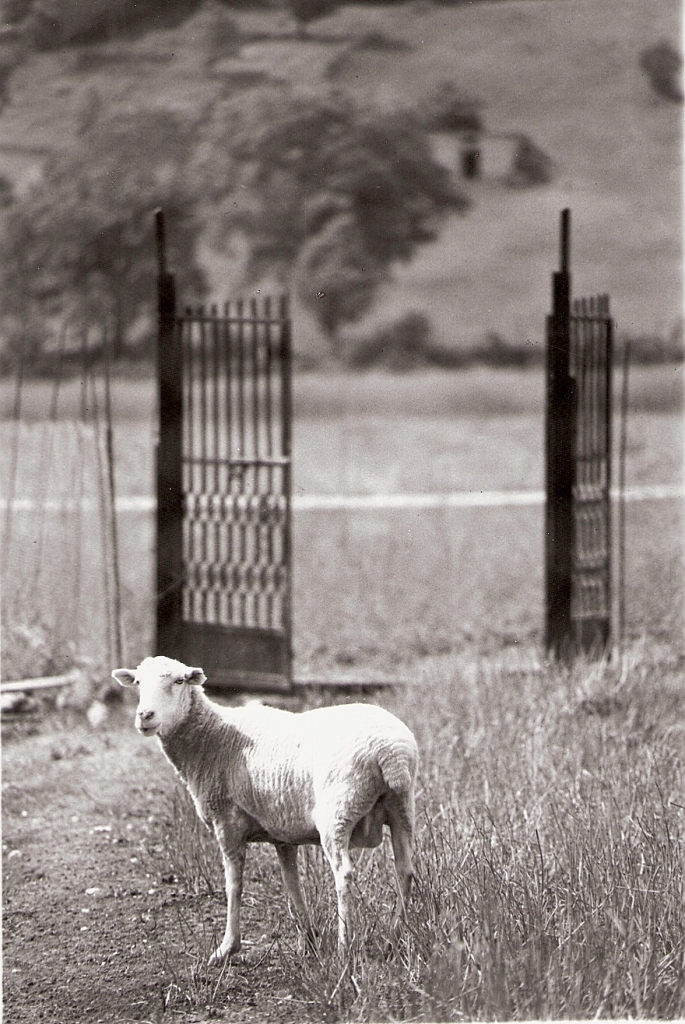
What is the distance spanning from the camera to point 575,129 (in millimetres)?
15289

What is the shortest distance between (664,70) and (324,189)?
9.20 meters

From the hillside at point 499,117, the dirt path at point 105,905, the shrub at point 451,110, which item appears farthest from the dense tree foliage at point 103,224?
the dirt path at point 105,905

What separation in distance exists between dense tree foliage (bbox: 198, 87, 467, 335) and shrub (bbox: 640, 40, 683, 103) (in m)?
7.86

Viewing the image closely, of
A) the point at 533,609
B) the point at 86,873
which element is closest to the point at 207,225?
the point at 533,609

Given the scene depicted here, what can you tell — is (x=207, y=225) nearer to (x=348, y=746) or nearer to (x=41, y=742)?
(x=41, y=742)

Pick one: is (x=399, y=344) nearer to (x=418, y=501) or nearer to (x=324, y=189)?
(x=324, y=189)

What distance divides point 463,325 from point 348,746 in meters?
15.4

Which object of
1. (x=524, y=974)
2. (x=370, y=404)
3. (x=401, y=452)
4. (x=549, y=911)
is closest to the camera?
(x=524, y=974)

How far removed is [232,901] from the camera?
4.00 metres

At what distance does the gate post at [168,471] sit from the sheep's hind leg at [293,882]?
253 cm

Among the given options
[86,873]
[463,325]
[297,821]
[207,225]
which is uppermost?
[207,225]

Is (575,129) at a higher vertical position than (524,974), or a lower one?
higher

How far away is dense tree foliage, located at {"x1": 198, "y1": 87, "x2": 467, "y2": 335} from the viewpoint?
18.8m

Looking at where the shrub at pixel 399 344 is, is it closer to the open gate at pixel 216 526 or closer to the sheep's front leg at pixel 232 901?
the open gate at pixel 216 526
